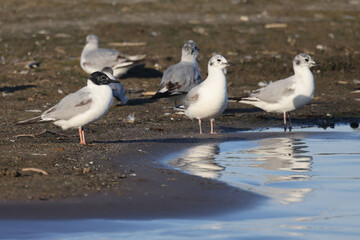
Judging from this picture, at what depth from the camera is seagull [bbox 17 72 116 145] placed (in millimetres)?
10305

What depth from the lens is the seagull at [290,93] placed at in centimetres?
1312

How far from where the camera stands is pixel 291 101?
13094mm

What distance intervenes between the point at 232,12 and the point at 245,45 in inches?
182

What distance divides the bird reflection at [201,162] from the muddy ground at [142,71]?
0.33 meters

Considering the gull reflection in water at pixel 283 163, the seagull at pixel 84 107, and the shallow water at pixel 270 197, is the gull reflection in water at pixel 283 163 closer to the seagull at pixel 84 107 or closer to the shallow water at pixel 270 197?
the shallow water at pixel 270 197

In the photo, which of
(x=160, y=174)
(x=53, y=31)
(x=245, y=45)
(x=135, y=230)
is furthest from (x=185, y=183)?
(x=53, y=31)

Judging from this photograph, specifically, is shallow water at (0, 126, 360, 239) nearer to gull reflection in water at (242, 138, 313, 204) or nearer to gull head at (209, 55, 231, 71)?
gull reflection in water at (242, 138, 313, 204)

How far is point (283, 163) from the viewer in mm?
9594

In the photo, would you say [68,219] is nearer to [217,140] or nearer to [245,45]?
[217,140]

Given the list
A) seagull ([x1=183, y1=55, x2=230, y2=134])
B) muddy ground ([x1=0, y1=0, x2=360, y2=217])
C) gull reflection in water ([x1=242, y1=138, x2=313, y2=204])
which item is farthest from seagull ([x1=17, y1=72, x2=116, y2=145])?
gull reflection in water ([x1=242, y1=138, x2=313, y2=204])

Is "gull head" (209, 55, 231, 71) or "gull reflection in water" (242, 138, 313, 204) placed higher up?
"gull head" (209, 55, 231, 71)

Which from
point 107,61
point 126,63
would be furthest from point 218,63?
point 107,61

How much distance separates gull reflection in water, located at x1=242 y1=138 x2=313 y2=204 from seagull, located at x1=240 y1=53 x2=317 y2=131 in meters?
1.58

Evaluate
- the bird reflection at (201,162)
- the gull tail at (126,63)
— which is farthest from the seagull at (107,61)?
the bird reflection at (201,162)
